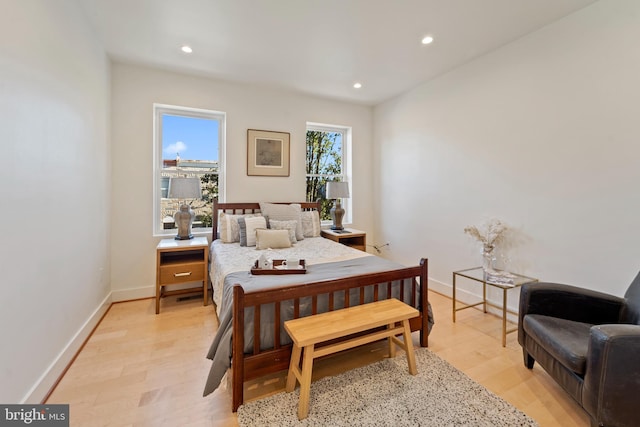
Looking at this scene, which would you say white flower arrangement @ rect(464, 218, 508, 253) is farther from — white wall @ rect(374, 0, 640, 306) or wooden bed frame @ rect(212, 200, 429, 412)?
wooden bed frame @ rect(212, 200, 429, 412)

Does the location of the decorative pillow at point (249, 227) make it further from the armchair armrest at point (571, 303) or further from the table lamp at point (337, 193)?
the armchair armrest at point (571, 303)

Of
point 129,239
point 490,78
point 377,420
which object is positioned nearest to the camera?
point 377,420

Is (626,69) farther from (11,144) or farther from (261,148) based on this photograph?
(11,144)

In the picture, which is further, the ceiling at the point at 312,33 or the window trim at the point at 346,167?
the window trim at the point at 346,167

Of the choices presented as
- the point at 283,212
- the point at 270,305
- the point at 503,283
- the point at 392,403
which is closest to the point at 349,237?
the point at 283,212

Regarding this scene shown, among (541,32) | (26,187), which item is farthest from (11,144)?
(541,32)

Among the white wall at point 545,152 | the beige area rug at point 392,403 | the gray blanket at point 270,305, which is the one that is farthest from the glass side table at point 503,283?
the beige area rug at point 392,403

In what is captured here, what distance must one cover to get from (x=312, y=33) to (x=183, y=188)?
2.11 m

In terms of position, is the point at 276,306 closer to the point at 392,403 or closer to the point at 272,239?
the point at 392,403

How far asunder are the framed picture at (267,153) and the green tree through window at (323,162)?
490 millimetres

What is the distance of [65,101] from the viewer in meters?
1.94

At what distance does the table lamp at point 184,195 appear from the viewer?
3033mm

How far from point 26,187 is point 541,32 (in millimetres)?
4003

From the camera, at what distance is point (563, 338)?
5.12 ft
